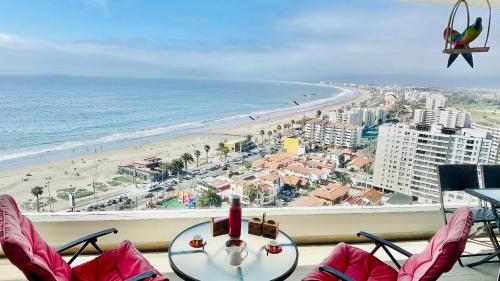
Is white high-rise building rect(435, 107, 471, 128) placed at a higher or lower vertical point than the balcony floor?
higher

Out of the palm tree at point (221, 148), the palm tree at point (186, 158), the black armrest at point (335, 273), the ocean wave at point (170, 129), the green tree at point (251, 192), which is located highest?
the ocean wave at point (170, 129)

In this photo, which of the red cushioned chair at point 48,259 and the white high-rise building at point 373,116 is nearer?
the red cushioned chair at point 48,259

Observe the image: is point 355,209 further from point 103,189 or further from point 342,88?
point 103,189

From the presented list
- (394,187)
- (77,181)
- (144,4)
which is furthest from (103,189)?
(394,187)

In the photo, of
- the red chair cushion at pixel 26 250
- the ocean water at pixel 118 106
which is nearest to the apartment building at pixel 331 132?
the ocean water at pixel 118 106

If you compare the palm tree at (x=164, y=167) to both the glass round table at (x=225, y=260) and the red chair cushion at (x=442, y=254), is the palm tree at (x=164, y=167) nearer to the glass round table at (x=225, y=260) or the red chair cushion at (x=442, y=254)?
the glass round table at (x=225, y=260)

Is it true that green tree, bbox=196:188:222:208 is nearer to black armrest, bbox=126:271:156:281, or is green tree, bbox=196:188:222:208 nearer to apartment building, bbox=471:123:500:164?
black armrest, bbox=126:271:156:281

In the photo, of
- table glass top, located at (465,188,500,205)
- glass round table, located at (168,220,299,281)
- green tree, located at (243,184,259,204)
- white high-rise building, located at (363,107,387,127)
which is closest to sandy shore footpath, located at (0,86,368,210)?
white high-rise building, located at (363,107,387,127)
